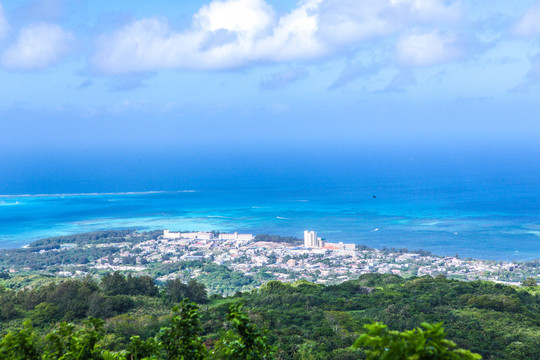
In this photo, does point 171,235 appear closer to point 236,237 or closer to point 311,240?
point 236,237

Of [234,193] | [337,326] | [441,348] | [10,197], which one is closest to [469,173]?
[234,193]

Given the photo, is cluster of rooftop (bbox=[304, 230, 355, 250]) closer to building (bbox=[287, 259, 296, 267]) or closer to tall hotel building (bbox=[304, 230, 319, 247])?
tall hotel building (bbox=[304, 230, 319, 247])

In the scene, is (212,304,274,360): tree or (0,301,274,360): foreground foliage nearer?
(0,301,274,360): foreground foliage

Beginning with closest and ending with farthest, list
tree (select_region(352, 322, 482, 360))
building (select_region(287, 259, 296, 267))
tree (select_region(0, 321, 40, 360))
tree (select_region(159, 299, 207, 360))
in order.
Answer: tree (select_region(352, 322, 482, 360))
tree (select_region(0, 321, 40, 360))
tree (select_region(159, 299, 207, 360))
building (select_region(287, 259, 296, 267))

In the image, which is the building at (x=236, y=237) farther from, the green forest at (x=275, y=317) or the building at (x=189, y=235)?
the green forest at (x=275, y=317)

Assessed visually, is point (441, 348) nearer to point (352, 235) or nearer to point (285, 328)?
point (285, 328)

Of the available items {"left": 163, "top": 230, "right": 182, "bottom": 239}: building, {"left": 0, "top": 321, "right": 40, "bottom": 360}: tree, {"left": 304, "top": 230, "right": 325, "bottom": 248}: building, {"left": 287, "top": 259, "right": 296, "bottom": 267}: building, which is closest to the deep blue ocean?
{"left": 304, "top": 230, "right": 325, "bottom": 248}: building
